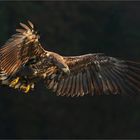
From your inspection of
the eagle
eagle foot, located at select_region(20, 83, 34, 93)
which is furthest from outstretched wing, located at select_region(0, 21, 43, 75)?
eagle foot, located at select_region(20, 83, 34, 93)

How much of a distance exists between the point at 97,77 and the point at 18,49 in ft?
6.53

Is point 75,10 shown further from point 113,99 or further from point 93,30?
point 113,99

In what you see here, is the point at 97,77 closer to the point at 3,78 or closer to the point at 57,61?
the point at 57,61

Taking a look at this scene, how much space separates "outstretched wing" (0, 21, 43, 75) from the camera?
11.8 m

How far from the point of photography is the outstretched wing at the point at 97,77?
13164mm

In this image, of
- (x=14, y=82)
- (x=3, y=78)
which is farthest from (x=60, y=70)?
(x=3, y=78)

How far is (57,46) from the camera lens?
26.2 metres

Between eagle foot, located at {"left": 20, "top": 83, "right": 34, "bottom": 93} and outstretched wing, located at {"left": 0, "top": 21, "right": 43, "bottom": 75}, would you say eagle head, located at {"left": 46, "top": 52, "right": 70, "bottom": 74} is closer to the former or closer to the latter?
outstretched wing, located at {"left": 0, "top": 21, "right": 43, "bottom": 75}

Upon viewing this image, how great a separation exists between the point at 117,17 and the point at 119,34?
1.87 ft

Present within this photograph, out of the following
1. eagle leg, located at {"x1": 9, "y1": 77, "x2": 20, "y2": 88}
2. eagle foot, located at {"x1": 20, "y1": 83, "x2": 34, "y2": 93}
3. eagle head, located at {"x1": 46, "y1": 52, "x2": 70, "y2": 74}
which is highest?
eagle head, located at {"x1": 46, "y1": 52, "x2": 70, "y2": 74}

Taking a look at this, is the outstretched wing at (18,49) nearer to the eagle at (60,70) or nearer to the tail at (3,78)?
the eagle at (60,70)

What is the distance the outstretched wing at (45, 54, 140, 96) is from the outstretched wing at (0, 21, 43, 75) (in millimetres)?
986

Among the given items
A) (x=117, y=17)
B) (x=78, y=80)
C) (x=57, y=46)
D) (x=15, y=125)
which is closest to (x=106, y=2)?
(x=117, y=17)

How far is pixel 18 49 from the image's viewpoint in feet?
39.2
